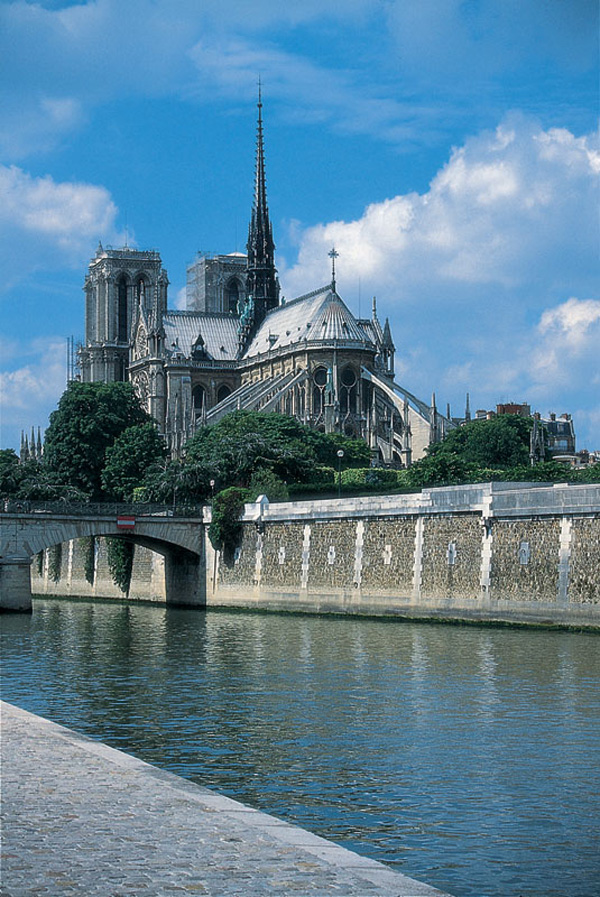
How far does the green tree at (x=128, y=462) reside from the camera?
87.3 meters

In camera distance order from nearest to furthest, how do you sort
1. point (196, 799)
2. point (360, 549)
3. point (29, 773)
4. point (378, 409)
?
1. point (196, 799)
2. point (29, 773)
3. point (360, 549)
4. point (378, 409)

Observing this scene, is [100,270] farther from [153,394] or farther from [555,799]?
[555,799]

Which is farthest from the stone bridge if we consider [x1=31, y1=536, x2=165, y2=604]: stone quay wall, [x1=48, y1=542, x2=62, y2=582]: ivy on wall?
[x1=48, y1=542, x2=62, y2=582]: ivy on wall

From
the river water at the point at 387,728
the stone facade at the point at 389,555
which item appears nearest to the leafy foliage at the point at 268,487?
the stone facade at the point at 389,555

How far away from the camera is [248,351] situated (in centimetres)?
13900

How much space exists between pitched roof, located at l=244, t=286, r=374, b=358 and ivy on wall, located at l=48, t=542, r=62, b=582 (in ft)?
157

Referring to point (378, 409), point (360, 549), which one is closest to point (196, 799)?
point (360, 549)

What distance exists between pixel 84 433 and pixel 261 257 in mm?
56656

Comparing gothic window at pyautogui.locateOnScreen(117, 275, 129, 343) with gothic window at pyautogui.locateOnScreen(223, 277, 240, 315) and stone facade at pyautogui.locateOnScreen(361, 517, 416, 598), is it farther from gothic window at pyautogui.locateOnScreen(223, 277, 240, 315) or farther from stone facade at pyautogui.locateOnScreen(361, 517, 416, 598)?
stone facade at pyautogui.locateOnScreen(361, 517, 416, 598)

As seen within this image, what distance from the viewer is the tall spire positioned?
468 ft

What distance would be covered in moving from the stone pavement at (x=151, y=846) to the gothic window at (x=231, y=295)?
494 feet

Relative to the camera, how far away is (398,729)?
21.7 meters

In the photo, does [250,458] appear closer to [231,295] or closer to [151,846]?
[151,846]

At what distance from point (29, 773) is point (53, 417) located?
8286 cm
